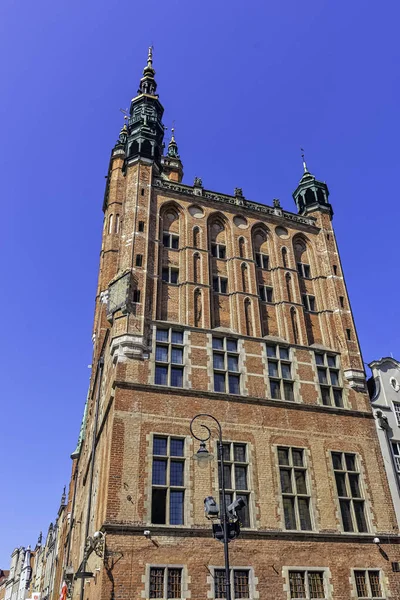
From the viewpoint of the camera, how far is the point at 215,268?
29.8m

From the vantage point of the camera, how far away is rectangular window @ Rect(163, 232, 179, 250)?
97.2ft

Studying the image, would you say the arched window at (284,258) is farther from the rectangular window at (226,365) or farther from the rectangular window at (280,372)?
the rectangular window at (226,365)

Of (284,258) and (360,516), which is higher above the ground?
(284,258)

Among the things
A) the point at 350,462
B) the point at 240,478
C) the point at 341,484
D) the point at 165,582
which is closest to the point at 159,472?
the point at 240,478

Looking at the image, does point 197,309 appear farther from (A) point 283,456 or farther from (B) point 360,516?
(B) point 360,516

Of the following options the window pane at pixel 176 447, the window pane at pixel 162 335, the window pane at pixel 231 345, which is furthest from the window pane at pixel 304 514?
the window pane at pixel 162 335

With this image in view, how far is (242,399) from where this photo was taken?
2461cm

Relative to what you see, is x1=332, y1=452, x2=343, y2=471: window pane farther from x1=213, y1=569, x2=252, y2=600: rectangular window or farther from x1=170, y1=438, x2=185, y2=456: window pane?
x1=170, y1=438, x2=185, y2=456: window pane

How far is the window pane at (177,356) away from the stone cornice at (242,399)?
5.91 feet

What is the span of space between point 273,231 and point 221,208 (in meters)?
3.91

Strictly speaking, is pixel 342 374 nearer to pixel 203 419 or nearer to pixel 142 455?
pixel 203 419

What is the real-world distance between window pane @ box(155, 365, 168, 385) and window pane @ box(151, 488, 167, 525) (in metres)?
5.11

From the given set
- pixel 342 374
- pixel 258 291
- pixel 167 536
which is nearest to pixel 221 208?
pixel 258 291

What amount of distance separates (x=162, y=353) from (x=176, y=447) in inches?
194
